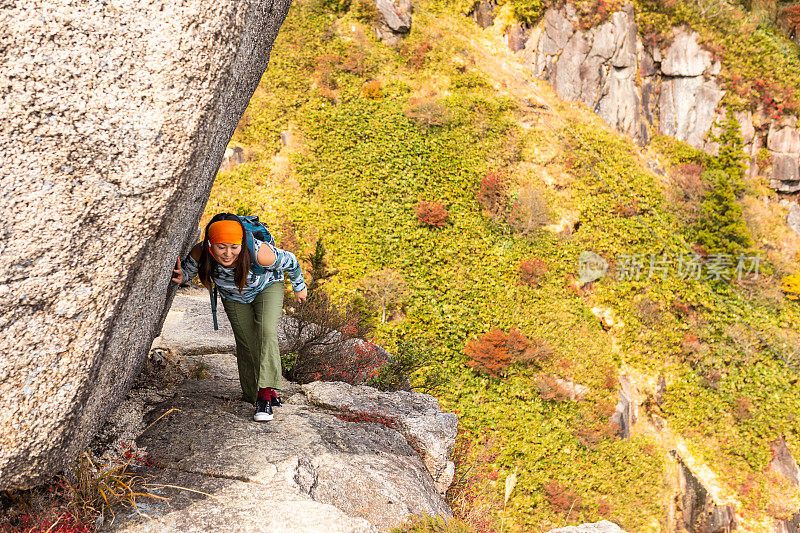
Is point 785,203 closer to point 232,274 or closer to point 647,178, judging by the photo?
point 647,178

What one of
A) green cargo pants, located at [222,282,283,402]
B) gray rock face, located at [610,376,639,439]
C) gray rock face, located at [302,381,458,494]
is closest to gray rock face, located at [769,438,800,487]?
gray rock face, located at [610,376,639,439]

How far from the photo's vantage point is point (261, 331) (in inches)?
137

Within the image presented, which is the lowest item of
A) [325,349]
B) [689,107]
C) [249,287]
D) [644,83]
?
[325,349]

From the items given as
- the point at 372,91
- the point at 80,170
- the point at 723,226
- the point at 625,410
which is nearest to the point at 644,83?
the point at 723,226

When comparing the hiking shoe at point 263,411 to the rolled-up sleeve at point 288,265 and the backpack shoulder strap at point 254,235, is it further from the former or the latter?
the backpack shoulder strap at point 254,235

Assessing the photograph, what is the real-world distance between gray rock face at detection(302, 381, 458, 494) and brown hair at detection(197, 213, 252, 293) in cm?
163

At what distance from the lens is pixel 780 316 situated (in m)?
13.2

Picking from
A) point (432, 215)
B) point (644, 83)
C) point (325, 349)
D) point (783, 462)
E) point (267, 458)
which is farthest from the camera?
point (644, 83)

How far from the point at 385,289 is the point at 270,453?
7388 millimetres

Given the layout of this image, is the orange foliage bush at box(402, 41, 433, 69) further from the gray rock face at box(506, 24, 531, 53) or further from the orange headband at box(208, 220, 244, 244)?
the orange headband at box(208, 220, 244, 244)

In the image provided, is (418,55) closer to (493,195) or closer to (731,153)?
(493,195)

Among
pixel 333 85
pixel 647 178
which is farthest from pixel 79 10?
pixel 647 178

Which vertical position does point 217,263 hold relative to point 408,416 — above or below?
above

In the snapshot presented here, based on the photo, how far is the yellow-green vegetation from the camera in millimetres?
8766
